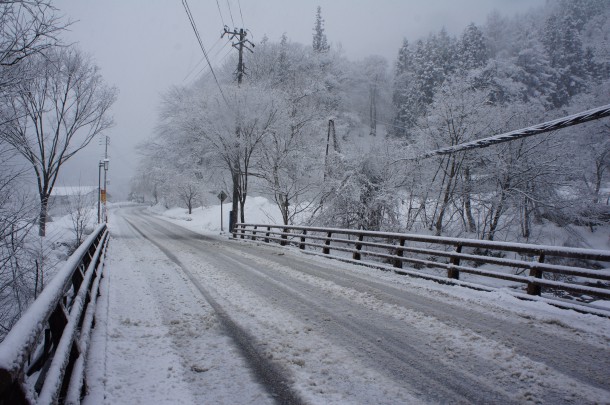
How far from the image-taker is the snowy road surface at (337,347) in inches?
122

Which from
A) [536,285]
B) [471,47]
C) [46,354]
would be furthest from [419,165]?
[471,47]

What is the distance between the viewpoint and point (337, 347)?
405 cm

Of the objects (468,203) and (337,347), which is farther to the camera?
(468,203)

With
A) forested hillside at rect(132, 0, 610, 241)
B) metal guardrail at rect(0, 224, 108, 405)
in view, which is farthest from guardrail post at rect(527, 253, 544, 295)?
forested hillside at rect(132, 0, 610, 241)

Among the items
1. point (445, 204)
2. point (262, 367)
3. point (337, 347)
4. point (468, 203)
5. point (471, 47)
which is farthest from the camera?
point (471, 47)

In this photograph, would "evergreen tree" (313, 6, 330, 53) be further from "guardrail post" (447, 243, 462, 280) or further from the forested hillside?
"guardrail post" (447, 243, 462, 280)

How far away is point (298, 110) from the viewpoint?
25.4 metres

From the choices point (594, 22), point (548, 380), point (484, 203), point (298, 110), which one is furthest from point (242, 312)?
point (594, 22)

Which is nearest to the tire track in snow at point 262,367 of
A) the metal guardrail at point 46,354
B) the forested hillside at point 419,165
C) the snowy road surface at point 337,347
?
the snowy road surface at point 337,347

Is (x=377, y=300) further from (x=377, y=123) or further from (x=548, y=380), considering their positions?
(x=377, y=123)

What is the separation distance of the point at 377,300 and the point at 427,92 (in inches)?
2205

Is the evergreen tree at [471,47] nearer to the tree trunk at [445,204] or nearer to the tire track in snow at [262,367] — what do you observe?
the tree trunk at [445,204]

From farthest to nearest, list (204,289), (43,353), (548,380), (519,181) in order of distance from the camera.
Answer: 1. (519,181)
2. (204,289)
3. (548,380)
4. (43,353)

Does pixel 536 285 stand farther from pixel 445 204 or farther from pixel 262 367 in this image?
pixel 445 204
